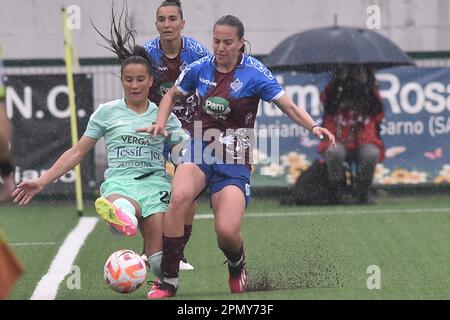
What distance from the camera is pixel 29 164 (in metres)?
16.1

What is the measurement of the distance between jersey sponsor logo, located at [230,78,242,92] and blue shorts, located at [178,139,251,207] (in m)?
0.42

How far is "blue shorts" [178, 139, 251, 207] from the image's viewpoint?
8.50 meters

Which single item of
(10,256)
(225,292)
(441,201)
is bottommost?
(441,201)

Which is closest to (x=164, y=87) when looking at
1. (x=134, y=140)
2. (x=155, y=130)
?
(x=134, y=140)

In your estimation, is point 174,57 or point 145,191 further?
point 174,57

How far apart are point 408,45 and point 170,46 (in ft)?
33.6

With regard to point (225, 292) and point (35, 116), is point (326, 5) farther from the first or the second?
point (225, 292)

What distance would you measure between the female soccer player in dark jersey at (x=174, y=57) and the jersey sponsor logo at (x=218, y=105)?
3.32ft

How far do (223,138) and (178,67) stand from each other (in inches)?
48.9

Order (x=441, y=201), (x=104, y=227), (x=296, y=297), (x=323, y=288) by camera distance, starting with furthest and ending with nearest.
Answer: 1. (x=441, y=201)
2. (x=104, y=227)
3. (x=323, y=288)
4. (x=296, y=297)

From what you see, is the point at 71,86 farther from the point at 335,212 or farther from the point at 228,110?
the point at 228,110

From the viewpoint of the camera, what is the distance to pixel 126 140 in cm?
858

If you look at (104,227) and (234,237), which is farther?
(104,227)

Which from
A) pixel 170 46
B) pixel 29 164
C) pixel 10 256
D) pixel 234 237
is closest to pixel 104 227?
pixel 29 164
